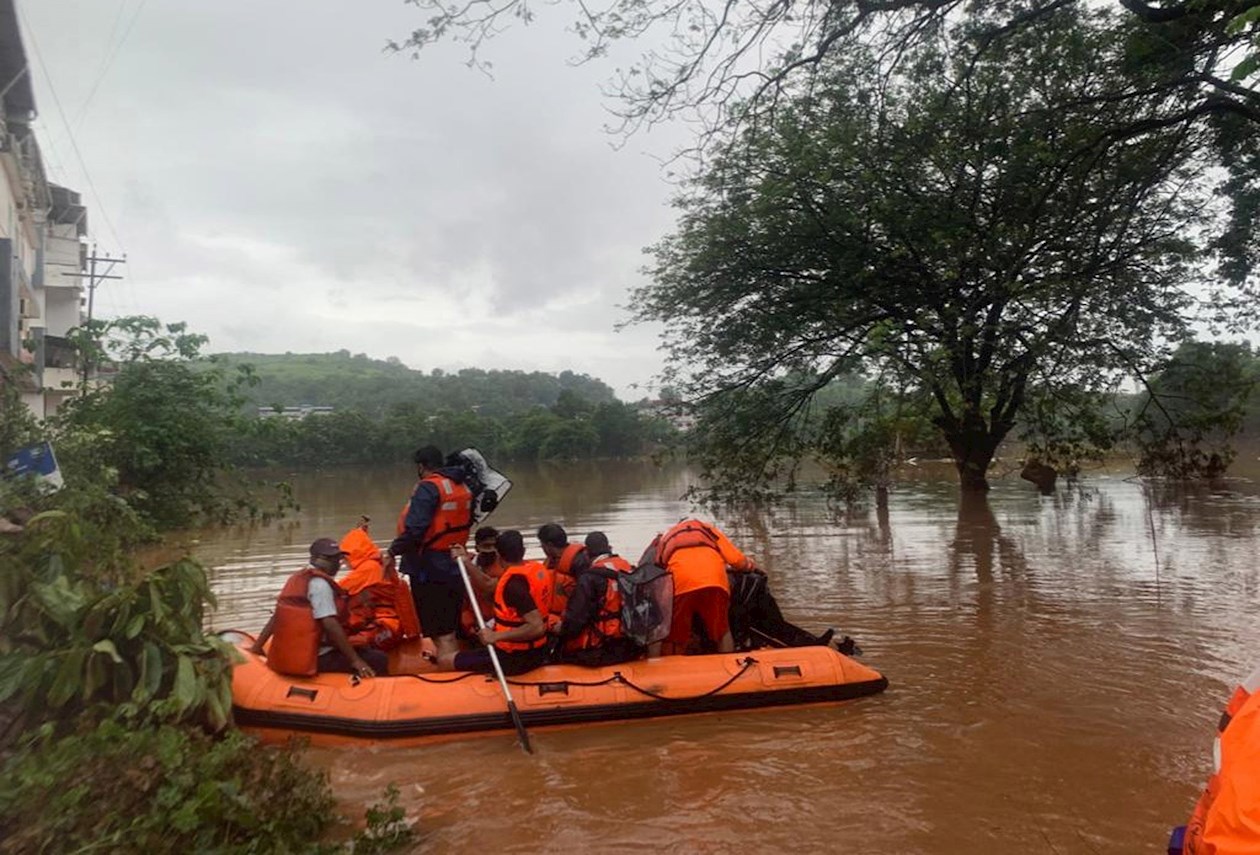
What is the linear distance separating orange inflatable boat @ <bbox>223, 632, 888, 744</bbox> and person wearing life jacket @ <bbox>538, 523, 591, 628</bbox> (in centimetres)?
60

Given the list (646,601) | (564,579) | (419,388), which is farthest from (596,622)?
(419,388)

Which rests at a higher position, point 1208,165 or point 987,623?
point 1208,165

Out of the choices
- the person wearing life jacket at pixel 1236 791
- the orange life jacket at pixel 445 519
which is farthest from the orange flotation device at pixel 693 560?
the person wearing life jacket at pixel 1236 791

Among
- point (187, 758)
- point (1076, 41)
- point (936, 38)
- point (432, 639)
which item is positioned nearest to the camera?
point (187, 758)

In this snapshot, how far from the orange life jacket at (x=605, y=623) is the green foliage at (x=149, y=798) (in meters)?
2.27

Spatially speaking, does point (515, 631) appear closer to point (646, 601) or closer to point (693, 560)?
point (646, 601)

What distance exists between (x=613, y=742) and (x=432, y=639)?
1.65 m

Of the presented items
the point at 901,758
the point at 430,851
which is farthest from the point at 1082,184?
the point at 430,851

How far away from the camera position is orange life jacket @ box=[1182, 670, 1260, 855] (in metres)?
1.62

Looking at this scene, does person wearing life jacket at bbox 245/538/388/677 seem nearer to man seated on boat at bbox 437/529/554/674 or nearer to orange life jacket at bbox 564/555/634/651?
man seated on boat at bbox 437/529/554/674

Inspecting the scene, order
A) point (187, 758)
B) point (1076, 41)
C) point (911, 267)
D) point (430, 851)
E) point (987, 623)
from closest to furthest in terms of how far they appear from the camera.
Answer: point (187, 758) < point (430, 851) < point (1076, 41) < point (987, 623) < point (911, 267)

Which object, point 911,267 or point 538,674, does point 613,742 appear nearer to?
point 538,674

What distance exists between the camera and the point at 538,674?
226 inches

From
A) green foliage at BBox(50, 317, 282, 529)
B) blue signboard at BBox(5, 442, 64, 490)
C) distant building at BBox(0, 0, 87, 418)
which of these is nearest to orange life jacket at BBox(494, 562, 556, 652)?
blue signboard at BBox(5, 442, 64, 490)
